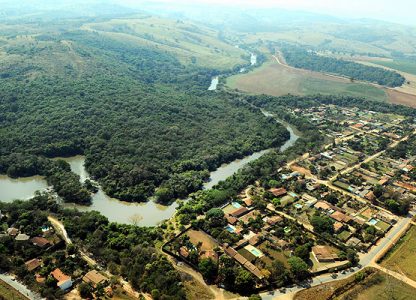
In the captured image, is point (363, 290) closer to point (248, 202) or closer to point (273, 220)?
point (273, 220)

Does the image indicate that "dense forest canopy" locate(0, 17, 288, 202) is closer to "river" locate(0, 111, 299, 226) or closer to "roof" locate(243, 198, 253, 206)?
"river" locate(0, 111, 299, 226)

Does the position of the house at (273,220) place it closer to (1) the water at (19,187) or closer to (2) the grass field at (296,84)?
(1) the water at (19,187)

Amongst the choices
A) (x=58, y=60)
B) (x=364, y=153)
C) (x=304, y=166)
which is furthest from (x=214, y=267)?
(x=58, y=60)

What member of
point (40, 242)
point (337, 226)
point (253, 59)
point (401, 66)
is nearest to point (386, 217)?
point (337, 226)

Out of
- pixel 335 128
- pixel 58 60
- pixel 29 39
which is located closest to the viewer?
pixel 335 128

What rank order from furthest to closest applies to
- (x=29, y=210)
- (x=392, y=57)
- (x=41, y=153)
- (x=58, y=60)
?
(x=392, y=57), (x=58, y=60), (x=41, y=153), (x=29, y=210)

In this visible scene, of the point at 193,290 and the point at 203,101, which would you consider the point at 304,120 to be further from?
the point at 193,290
